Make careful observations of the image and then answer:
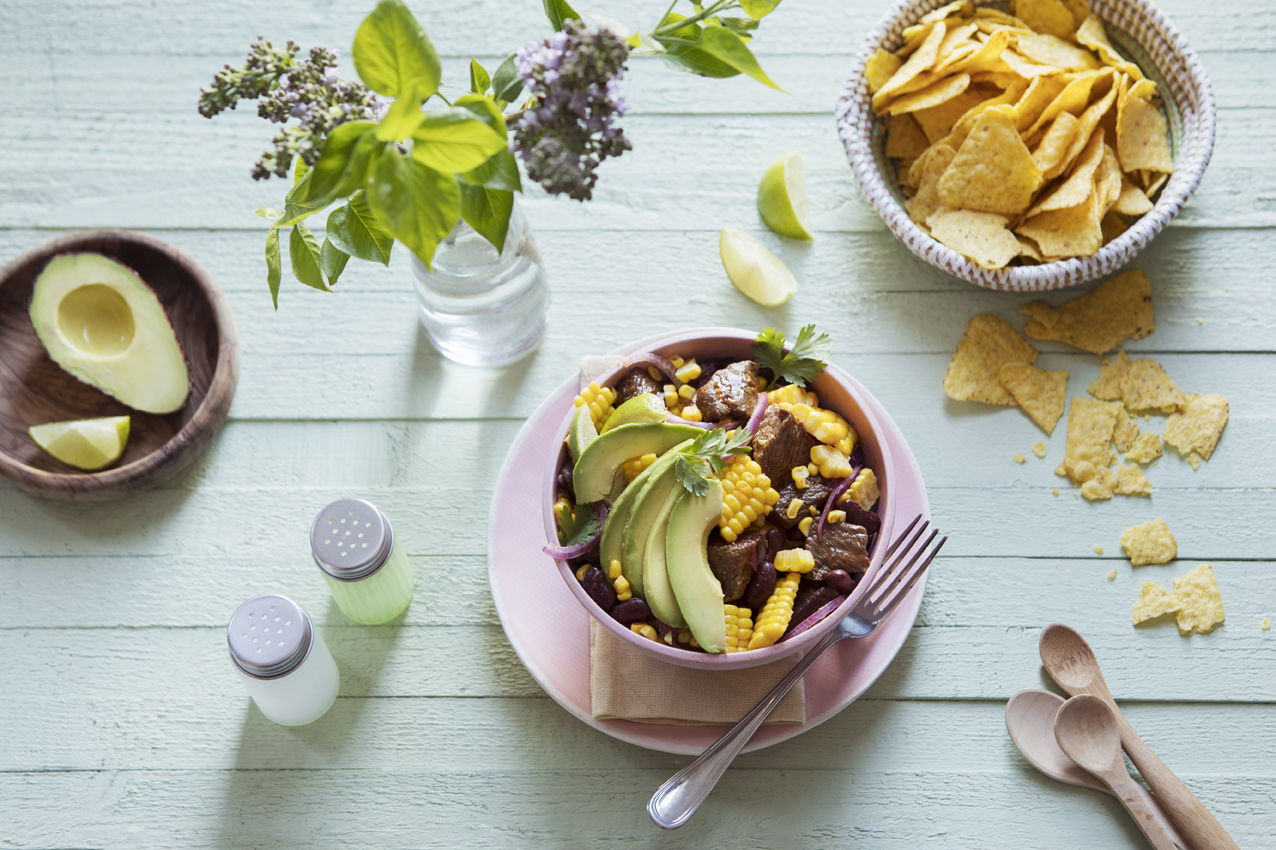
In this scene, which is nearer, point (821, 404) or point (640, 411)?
point (640, 411)

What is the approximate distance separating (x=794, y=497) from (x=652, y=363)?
32 centimetres

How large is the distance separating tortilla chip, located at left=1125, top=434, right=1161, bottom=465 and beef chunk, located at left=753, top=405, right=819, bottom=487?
30.2 inches

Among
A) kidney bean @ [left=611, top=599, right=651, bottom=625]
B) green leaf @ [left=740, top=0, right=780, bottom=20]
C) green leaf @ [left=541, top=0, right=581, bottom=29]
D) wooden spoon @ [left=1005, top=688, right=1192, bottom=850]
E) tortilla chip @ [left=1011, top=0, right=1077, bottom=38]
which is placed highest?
green leaf @ [left=740, top=0, right=780, bottom=20]

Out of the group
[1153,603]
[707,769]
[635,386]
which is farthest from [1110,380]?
[707,769]

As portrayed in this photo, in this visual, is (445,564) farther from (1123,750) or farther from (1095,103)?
(1095,103)

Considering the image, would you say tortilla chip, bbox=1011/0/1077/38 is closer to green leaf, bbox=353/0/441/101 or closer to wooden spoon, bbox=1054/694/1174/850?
wooden spoon, bbox=1054/694/1174/850

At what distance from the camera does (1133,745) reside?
5.33 feet

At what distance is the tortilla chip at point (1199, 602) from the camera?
1724 millimetres

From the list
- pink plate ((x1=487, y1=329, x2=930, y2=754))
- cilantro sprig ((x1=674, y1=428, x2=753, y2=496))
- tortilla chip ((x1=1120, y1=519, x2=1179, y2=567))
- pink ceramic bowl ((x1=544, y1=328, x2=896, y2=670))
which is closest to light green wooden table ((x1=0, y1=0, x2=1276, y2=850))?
tortilla chip ((x1=1120, y1=519, x2=1179, y2=567))

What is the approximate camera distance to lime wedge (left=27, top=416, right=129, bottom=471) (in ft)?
5.94

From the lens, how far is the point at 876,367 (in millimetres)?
1926

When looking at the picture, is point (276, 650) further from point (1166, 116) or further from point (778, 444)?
point (1166, 116)

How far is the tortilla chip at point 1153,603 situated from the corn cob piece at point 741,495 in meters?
0.83

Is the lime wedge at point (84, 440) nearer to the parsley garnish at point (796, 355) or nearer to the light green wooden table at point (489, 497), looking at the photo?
the light green wooden table at point (489, 497)
